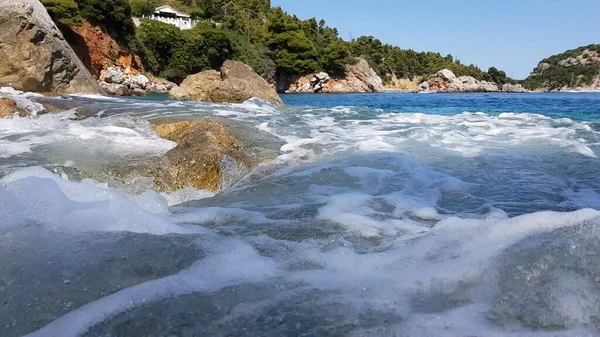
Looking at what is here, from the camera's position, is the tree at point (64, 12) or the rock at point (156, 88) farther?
the rock at point (156, 88)

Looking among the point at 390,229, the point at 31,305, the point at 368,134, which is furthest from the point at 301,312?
the point at 368,134

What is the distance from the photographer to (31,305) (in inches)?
58.7

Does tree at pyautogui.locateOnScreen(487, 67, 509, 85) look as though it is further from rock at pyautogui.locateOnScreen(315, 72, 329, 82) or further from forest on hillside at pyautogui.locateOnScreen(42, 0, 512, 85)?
rock at pyautogui.locateOnScreen(315, 72, 329, 82)

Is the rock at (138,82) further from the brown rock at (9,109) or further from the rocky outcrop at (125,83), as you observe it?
the brown rock at (9,109)

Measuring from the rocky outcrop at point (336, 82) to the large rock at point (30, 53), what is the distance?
40.7 meters

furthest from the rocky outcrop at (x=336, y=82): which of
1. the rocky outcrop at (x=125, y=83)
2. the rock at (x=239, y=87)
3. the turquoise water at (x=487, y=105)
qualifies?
the rock at (x=239, y=87)

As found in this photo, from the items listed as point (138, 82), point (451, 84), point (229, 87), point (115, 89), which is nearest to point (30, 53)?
point (229, 87)

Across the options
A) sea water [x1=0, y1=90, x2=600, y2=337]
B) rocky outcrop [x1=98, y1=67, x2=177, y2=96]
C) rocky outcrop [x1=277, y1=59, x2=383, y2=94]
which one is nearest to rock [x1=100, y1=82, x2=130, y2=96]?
rocky outcrop [x1=98, y1=67, x2=177, y2=96]

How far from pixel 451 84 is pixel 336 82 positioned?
20.5 meters

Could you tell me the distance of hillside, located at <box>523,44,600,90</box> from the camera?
3339 inches

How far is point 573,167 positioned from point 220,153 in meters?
3.89

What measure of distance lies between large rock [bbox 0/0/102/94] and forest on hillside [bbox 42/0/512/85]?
631 inches

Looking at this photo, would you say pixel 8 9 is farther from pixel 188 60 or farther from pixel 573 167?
pixel 188 60

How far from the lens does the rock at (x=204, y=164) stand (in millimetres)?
4070
